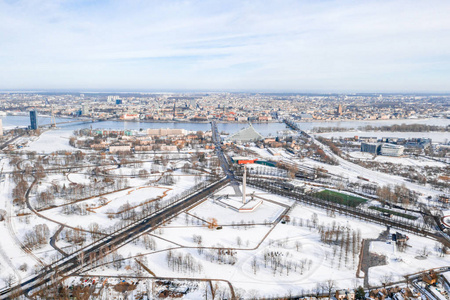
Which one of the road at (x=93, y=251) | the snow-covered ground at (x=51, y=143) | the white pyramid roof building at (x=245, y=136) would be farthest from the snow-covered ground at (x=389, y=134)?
the snow-covered ground at (x=51, y=143)

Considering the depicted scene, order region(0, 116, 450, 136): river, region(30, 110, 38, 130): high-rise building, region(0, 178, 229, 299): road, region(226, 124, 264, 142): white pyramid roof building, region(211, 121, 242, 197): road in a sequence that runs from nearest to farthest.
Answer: region(0, 178, 229, 299): road, region(211, 121, 242, 197): road, region(226, 124, 264, 142): white pyramid roof building, region(30, 110, 38, 130): high-rise building, region(0, 116, 450, 136): river

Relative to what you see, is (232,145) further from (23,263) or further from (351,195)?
(23,263)

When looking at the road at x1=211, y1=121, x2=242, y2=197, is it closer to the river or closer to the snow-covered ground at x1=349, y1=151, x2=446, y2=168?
the river

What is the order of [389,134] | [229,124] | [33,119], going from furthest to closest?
1. [229,124]
2. [33,119]
3. [389,134]

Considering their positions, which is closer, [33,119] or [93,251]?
[93,251]

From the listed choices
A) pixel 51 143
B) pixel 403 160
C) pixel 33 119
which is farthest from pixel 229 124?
pixel 403 160

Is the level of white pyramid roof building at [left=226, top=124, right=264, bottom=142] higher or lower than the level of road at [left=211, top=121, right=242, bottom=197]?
higher

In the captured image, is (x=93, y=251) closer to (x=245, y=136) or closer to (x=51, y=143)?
(x=245, y=136)

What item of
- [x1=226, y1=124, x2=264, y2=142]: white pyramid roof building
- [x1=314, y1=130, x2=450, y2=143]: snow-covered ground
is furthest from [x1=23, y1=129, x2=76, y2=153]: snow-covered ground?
[x1=314, y1=130, x2=450, y2=143]: snow-covered ground

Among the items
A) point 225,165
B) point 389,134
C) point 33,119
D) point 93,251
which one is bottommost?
point 93,251

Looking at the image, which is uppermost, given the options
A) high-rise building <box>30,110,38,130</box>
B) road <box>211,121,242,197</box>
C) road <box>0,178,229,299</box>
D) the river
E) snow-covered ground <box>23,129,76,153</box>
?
high-rise building <box>30,110,38,130</box>
